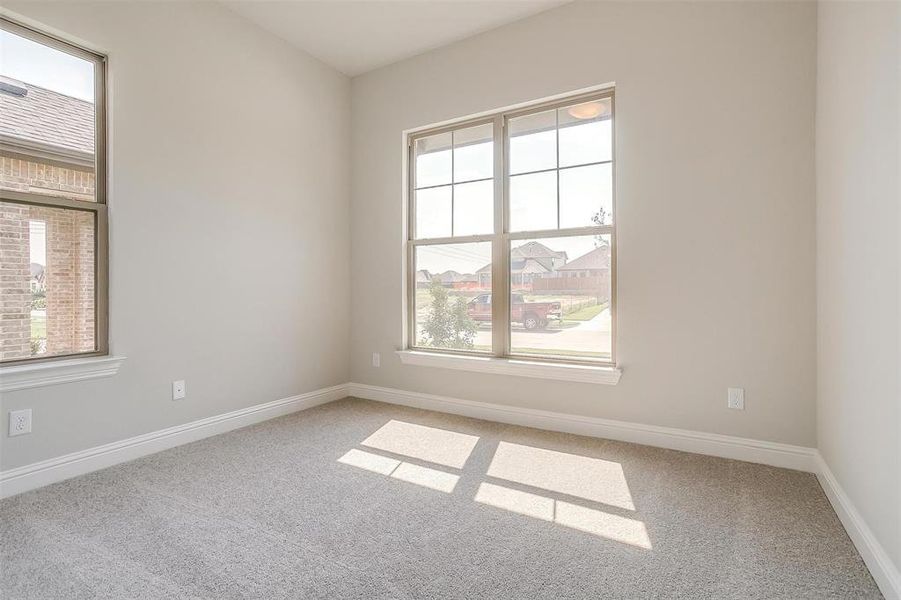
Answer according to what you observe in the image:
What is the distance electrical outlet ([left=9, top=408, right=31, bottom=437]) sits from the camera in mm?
2215

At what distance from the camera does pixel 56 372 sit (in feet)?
7.68

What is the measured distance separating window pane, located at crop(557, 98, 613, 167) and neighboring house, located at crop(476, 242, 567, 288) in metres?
0.62

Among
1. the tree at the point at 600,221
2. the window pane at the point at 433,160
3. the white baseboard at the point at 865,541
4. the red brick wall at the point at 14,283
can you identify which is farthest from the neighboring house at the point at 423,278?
the white baseboard at the point at 865,541

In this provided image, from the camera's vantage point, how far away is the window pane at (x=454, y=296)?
360 centimetres

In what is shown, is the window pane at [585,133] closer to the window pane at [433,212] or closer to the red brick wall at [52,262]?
the window pane at [433,212]

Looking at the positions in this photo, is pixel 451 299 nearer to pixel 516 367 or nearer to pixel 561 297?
pixel 516 367

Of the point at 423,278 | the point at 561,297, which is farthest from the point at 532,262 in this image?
the point at 423,278

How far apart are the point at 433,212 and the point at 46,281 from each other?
254 cm

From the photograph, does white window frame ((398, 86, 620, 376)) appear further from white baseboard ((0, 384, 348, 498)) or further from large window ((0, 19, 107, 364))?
large window ((0, 19, 107, 364))

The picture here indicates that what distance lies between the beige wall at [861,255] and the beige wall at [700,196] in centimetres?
13

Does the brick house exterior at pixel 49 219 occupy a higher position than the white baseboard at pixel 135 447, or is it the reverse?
the brick house exterior at pixel 49 219

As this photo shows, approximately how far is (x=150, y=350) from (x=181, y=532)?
1.34m

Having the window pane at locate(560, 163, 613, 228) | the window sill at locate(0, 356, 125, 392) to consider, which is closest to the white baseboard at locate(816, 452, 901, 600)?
the window pane at locate(560, 163, 613, 228)

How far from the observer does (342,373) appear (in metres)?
4.16
